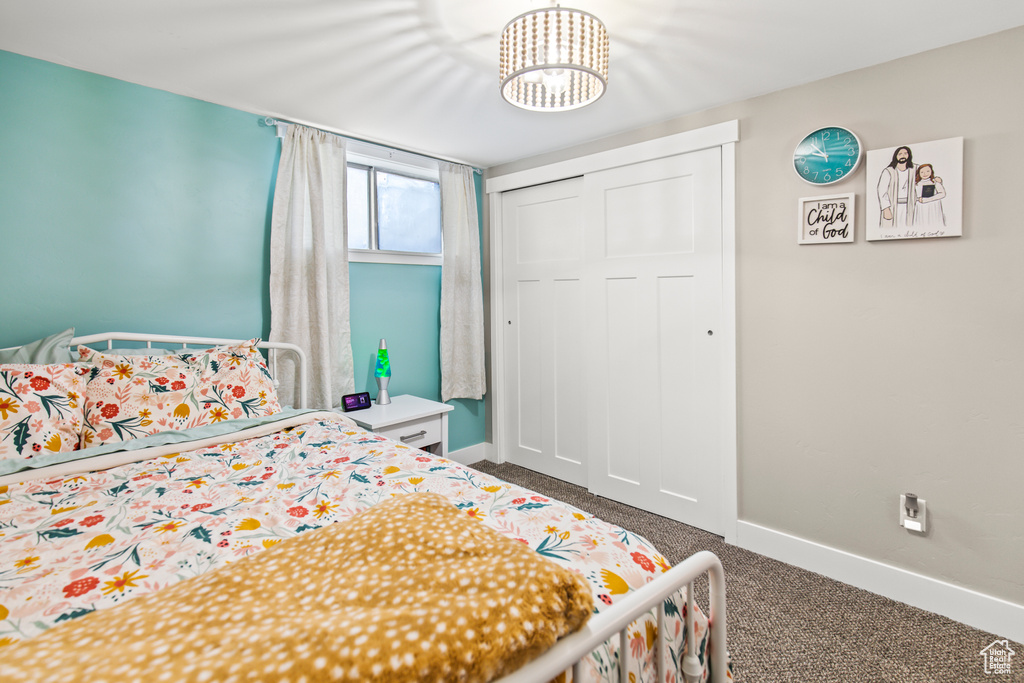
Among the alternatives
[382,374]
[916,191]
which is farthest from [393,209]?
[916,191]

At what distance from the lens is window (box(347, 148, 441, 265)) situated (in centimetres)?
301

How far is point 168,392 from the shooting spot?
6.12 feet

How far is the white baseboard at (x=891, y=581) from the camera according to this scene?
1790 millimetres

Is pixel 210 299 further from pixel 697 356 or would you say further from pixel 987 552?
pixel 987 552

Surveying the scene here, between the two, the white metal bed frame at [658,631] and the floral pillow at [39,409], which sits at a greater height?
the floral pillow at [39,409]

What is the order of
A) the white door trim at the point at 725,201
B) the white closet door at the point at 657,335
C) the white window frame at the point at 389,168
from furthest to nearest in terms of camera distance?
the white window frame at the point at 389,168 < the white closet door at the point at 657,335 < the white door trim at the point at 725,201

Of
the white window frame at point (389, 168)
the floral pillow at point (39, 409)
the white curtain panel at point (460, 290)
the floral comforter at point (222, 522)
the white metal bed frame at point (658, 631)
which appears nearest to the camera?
the white metal bed frame at point (658, 631)

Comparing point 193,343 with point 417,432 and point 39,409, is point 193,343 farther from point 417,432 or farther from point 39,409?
point 417,432

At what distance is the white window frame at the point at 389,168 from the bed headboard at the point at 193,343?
0.71 meters

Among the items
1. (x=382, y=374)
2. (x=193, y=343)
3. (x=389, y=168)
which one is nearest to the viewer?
(x=193, y=343)

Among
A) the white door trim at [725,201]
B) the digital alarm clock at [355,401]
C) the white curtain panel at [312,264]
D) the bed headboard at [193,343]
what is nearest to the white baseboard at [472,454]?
the digital alarm clock at [355,401]

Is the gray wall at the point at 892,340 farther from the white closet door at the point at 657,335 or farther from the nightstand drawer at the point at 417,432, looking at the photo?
the nightstand drawer at the point at 417,432

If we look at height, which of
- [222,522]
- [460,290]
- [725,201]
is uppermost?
[725,201]

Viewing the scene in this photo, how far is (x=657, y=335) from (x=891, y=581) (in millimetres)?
1471
